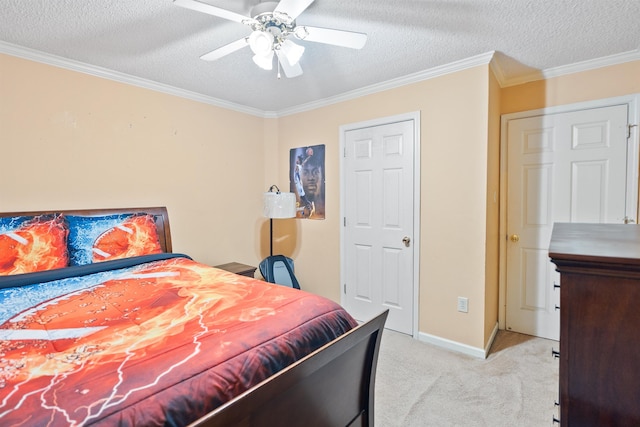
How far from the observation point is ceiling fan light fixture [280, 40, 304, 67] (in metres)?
1.79

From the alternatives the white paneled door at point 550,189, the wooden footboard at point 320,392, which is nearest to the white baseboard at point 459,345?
the white paneled door at point 550,189

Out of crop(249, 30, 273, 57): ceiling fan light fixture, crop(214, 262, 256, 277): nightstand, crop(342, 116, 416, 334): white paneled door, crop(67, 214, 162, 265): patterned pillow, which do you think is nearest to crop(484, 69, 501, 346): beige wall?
crop(342, 116, 416, 334): white paneled door

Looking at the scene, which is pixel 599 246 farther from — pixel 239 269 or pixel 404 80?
pixel 239 269

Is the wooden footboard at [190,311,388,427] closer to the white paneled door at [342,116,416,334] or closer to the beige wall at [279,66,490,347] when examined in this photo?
the beige wall at [279,66,490,347]

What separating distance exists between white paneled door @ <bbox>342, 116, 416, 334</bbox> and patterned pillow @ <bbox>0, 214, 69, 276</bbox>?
2361 millimetres

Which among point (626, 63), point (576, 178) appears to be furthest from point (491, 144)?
point (626, 63)

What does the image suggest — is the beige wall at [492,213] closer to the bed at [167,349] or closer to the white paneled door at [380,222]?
the white paneled door at [380,222]

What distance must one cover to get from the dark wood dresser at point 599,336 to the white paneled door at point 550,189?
2.12 metres

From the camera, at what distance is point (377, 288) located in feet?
10.3

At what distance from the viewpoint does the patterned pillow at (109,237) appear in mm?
2244

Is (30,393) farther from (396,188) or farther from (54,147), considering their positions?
(396,188)

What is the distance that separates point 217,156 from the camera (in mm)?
3420

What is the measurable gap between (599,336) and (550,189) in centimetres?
241

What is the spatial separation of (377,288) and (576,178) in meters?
1.92
